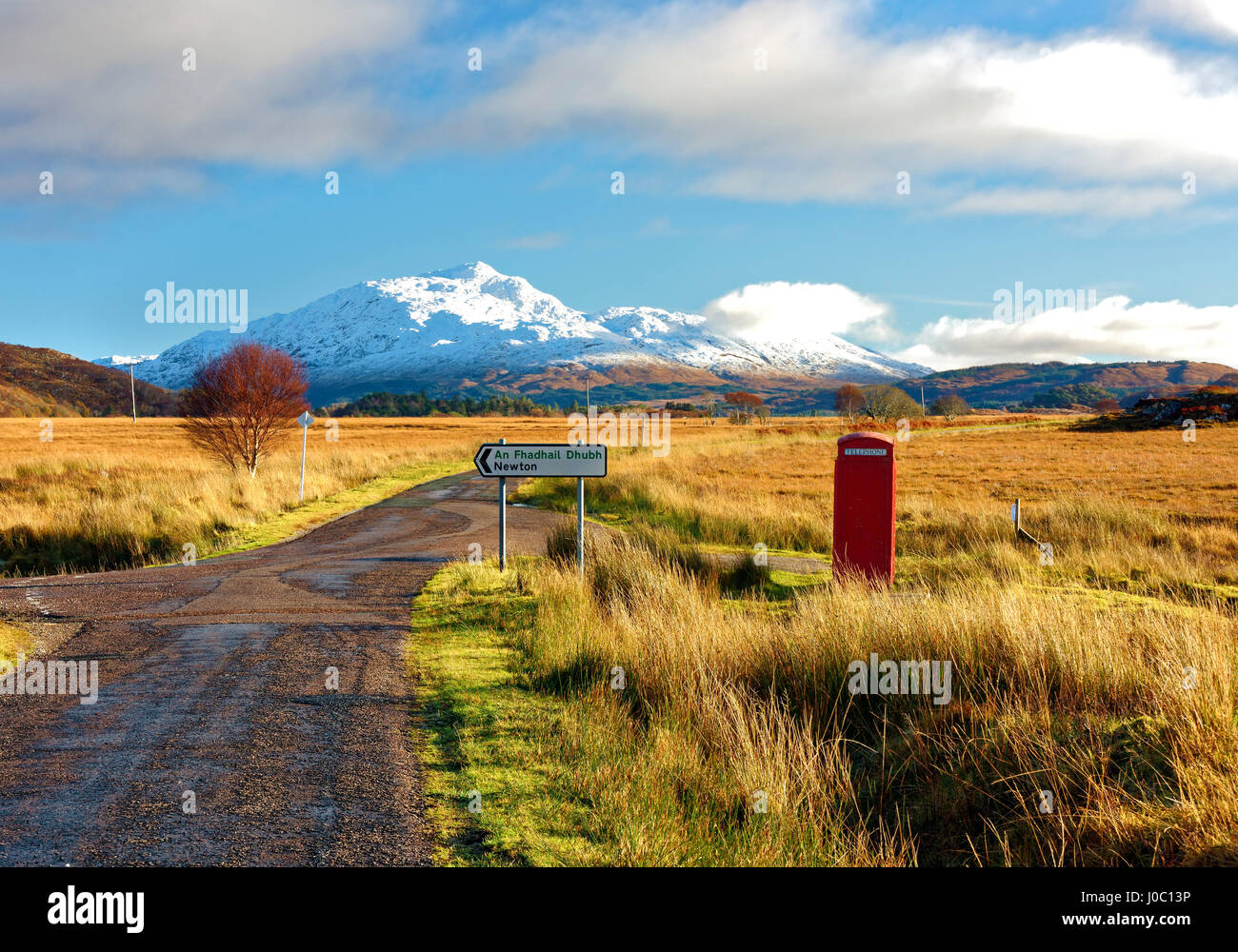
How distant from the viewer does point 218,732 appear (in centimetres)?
551

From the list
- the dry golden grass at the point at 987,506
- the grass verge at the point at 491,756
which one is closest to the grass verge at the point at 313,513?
the dry golden grass at the point at 987,506

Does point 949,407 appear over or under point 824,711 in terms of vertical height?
over

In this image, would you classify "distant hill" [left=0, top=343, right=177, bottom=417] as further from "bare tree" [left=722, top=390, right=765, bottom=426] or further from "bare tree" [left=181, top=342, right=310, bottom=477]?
"bare tree" [left=181, top=342, right=310, bottom=477]

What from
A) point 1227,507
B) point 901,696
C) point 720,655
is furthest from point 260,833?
point 1227,507

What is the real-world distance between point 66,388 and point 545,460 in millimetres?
186627

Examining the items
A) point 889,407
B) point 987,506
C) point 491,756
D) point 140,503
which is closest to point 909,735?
point 491,756

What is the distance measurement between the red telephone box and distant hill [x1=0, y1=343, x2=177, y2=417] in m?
156

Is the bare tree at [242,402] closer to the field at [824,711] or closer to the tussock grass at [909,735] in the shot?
the field at [824,711]

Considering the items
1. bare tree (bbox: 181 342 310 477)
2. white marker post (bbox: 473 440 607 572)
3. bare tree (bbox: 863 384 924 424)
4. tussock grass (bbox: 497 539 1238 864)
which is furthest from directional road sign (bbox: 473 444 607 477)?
bare tree (bbox: 863 384 924 424)

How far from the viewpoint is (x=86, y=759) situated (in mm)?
5023

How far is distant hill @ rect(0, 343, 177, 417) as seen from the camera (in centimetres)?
14238

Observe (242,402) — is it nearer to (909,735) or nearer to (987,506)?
(987,506)

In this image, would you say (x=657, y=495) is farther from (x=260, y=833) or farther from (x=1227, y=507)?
(x=260, y=833)
